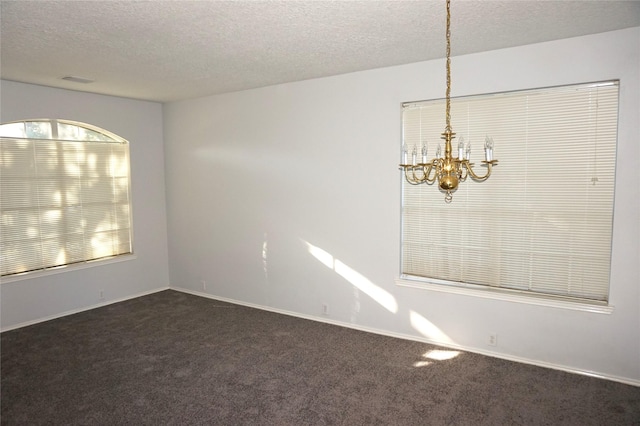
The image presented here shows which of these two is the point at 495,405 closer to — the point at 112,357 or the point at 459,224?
the point at 459,224

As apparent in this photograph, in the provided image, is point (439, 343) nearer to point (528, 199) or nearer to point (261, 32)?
point (528, 199)

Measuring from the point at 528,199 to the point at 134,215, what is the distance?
202 inches

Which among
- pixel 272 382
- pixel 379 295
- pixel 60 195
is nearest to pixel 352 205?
pixel 379 295

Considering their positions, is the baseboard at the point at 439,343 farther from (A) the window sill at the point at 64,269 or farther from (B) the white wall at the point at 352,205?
(A) the window sill at the point at 64,269

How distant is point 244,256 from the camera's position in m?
5.59

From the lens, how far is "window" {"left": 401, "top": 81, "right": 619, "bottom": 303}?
134 inches

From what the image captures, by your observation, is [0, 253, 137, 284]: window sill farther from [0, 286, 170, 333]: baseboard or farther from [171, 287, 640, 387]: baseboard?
[171, 287, 640, 387]: baseboard

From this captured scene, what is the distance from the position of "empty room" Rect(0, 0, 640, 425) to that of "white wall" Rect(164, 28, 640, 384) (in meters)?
0.02

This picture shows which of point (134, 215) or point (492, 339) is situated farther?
point (134, 215)

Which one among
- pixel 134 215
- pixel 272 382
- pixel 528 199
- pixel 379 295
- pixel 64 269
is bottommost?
pixel 272 382

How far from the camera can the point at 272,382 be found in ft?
11.5

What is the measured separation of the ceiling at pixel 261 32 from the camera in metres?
2.70

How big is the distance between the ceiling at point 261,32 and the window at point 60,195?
36.7 inches

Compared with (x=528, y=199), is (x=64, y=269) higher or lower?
lower
